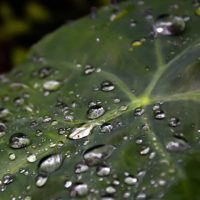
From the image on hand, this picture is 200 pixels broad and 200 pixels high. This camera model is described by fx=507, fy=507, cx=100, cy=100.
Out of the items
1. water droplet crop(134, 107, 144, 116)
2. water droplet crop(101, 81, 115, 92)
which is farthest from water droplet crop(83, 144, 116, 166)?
water droplet crop(101, 81, 115, 92)

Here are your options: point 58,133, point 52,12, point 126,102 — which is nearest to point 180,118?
point 126,102

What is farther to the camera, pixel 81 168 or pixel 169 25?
pixel 169 25

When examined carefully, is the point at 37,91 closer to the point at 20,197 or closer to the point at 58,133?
the point at 58,133

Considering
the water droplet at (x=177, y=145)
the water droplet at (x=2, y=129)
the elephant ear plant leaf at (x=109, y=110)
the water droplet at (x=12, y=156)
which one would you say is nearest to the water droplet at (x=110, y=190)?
the elephant ear plant leaf at (x=109, y=110)

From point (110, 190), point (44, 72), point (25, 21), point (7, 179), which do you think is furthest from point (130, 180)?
point (25, 21)

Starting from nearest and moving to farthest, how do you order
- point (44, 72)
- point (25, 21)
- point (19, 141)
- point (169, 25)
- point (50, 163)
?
point (50, 163) → point (19, 141) → point (169, 25) → point (44, 72) → point (25, 21)

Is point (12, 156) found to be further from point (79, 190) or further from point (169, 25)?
point (169, 25)

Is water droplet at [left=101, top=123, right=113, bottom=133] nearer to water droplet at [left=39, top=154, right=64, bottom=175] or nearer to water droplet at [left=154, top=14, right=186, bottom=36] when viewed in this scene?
water droplet at [left=39, top=154, right=64, bottom=175]
